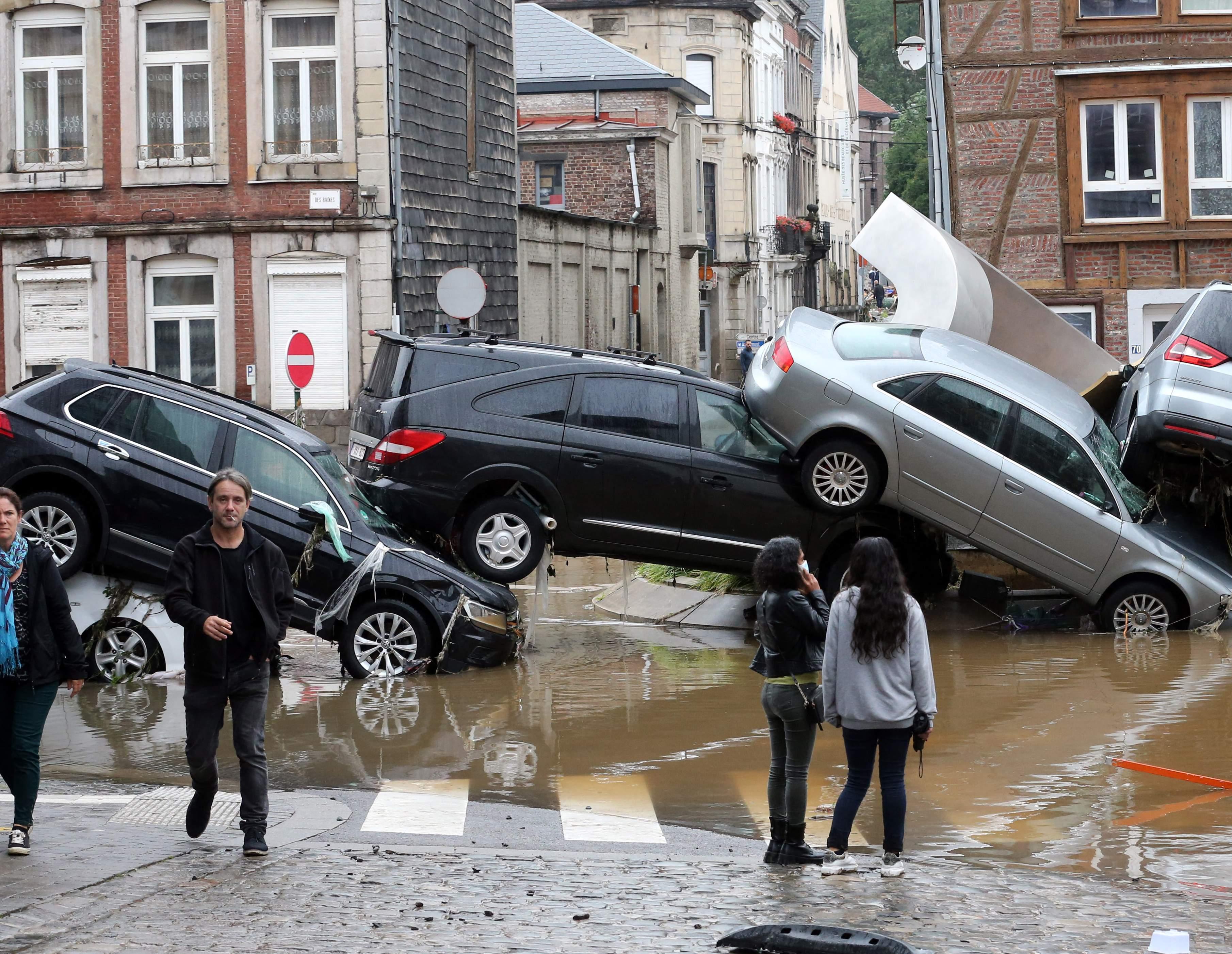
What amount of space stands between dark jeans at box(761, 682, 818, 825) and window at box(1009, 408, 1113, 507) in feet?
20.6

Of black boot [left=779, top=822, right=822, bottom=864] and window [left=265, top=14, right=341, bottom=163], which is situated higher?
window [left=265, top=14, right=341, bottom=163]

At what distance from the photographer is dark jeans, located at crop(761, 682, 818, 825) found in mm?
7281

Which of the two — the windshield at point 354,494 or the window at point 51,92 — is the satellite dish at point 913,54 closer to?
the window at point 51,92

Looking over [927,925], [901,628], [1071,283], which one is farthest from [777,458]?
[1071,283]

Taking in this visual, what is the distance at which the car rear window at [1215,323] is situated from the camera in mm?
13562

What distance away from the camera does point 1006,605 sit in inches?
569

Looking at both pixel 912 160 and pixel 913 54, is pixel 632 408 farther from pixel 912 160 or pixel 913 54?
pixel 912 160

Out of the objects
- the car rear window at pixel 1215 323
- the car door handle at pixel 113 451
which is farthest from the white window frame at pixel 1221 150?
the car door handle at pixel 113 451

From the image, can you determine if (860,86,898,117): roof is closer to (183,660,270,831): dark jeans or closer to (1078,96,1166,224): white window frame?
(1078,96,1166,224): white window frame

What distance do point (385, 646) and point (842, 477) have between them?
12.3ft

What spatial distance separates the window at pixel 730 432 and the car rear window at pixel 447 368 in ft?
5.00

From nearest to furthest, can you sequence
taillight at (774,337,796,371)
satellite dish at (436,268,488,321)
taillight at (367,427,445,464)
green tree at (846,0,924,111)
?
A: taillight at (367,427,445,464) → taillight at (774,337,796,371) → satellite dish at (436,268,488,321) → green tree at (846,0,924,111)

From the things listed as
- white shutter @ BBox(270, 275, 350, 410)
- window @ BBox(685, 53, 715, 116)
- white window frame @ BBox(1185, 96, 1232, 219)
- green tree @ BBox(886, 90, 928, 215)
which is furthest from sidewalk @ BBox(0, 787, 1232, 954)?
green tree @ BBox(886, 90, 928, 215)

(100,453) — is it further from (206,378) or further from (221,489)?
(206,378)
